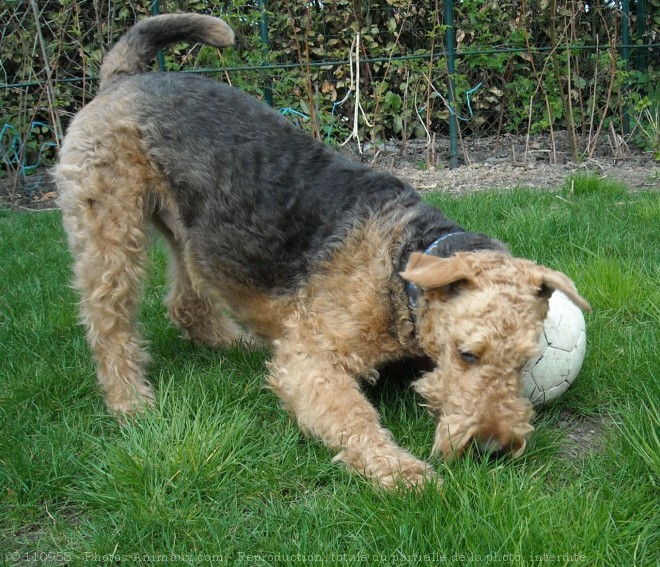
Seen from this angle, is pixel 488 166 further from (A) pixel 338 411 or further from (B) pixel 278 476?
(B) pixel 278 476

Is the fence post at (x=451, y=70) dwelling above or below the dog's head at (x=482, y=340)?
above

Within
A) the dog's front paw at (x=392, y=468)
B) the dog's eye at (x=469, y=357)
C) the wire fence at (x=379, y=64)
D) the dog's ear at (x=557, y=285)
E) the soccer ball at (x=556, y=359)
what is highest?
Answer: the wire fence at (x=379, y=64)

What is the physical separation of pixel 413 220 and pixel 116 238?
1437 mm

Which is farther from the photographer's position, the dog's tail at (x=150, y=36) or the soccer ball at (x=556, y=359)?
the dog's tail at (x=150, y=36)

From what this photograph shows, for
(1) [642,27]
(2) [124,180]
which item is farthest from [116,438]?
(1) [642,27]

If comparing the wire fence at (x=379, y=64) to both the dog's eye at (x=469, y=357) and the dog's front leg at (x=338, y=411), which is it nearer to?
the dog's front leg at (x=338, y=411)

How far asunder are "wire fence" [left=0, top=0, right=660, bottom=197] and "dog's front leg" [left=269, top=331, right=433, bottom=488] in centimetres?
506

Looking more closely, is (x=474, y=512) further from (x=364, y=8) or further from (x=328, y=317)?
(x=364, y=8)

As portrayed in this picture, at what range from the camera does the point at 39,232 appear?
5.85 metres

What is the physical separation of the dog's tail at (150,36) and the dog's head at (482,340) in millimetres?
2126

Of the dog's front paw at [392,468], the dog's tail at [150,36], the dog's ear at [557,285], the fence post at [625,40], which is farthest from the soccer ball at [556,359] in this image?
the fence post at [625,40]

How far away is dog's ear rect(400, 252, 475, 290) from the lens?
7.95 feet

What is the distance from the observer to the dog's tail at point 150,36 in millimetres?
3816

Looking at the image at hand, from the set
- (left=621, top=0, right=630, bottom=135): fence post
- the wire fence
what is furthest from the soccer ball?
(left=621, top=0, right=630, bottom=135): fence post
